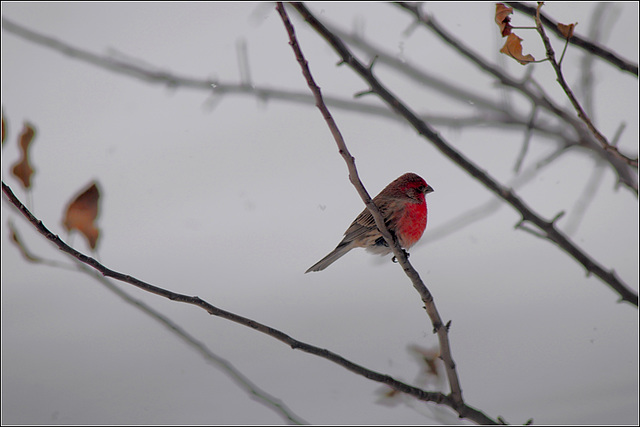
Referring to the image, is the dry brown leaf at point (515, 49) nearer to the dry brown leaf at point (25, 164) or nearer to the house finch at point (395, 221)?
the dry brown leaf at point (25, 164)

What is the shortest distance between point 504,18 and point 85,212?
2.72 feet

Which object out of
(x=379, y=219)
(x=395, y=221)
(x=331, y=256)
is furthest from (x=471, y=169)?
(x=331, y=256)

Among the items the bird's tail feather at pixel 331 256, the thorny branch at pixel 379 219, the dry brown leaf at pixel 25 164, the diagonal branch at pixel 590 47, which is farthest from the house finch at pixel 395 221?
the dry brown leaf at pixel 25 164

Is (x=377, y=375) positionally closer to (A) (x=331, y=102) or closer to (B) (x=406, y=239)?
(A) (x=331, y=102)

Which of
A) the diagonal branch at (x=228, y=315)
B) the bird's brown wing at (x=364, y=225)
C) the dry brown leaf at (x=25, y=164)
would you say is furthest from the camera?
the bird's brown wing at (x=364, y=225)

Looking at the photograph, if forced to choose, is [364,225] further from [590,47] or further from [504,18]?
[504,18]

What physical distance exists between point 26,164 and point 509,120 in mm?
1000

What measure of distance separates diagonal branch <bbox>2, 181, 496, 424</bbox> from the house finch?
4.70ft

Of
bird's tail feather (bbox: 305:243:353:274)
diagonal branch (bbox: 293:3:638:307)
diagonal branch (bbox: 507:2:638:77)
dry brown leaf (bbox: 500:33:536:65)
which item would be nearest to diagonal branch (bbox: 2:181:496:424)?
diagonal branch (bbox: 293:3:638:307)

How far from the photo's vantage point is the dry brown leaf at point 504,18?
1.04m

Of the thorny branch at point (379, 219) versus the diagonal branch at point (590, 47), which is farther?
the diagonal branch at point (590, 47)

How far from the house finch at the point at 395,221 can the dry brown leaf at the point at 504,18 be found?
1.63m

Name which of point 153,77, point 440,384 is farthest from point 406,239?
point 153,77

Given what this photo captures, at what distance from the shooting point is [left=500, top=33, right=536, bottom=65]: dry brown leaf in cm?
105
